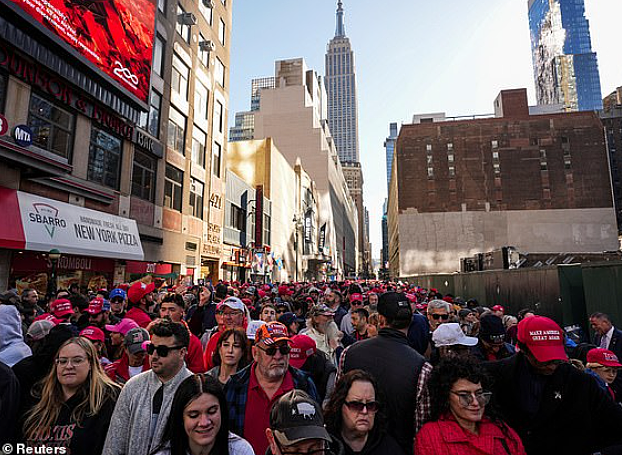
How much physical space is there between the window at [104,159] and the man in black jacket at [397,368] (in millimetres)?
18275

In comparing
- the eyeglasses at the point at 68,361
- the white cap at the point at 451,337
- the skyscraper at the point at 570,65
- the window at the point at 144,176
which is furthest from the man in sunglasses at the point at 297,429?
the skyscraper at the point at 570,65

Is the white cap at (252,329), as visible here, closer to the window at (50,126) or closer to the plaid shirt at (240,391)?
the plaid shirt at (240,391)

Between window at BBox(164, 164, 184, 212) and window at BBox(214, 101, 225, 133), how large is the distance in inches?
308

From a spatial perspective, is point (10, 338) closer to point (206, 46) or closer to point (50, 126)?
point (50, 126)

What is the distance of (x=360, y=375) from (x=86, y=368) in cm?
218

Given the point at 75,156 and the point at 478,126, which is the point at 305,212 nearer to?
the point at 478,126

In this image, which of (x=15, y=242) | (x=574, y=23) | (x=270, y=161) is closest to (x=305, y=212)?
(x=270, y=161)

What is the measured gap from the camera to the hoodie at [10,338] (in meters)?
3.83

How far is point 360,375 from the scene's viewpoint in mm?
2566

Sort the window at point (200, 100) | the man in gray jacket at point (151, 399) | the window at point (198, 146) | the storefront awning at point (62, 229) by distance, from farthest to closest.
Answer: the window at point (200, 100) → the window at point (198, 146) → the storefront awning at point (62, 229) → the man in gray jacket at point (151, 399)

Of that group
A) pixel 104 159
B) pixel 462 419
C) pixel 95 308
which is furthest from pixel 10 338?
pixel 104 159

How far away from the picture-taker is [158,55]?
23.2 meters

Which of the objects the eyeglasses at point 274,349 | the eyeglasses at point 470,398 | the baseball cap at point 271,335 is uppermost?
the baseball cap at point 271,335

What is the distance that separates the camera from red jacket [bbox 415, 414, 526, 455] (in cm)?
237
